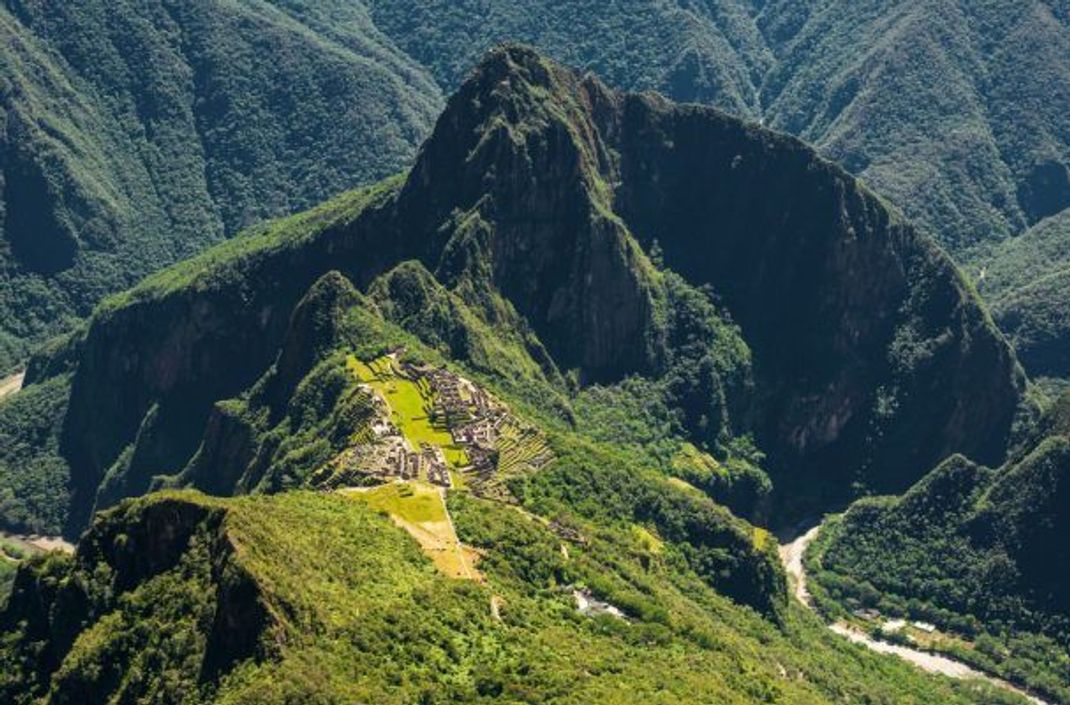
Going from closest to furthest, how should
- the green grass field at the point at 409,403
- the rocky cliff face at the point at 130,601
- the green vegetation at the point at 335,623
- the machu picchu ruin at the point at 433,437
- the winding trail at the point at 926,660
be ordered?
the green vegetation at the point at 335,623
the rocky cliff face at the point at 130,601
the machu picchu ruin at the point at 433,437
the green grass field at the point at 409,403
the winding trail at the point at 926,660

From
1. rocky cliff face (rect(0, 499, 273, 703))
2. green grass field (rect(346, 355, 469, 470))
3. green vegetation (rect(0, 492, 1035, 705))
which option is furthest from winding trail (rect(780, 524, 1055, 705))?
rocky cliff face (rect(0, 499, 273, 703))

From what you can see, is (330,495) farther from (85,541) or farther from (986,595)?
(986,595)

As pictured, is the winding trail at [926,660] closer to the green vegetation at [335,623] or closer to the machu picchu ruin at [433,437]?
the green vegetation at [335,623]

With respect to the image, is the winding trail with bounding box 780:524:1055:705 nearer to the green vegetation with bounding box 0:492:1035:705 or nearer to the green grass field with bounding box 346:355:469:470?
the green vegetation with bounding box 0:492:1035:705

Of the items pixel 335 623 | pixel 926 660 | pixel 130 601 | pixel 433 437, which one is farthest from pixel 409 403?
pixel 926 660

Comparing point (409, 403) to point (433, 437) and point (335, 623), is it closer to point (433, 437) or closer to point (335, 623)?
point (433, 437)

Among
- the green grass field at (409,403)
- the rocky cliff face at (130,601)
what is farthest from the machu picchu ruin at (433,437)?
the rocky cliff face at (130,601)

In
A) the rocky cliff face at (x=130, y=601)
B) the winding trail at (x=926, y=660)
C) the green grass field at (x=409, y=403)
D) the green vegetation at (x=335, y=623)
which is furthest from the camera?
the winding trail at (x=926, y=660)

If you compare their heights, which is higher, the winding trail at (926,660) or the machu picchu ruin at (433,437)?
the machu picchu ruin at (433,437)

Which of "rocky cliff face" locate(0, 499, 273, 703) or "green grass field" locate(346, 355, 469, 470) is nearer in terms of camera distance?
"rocky cliff face" locate(0, 499, 273, 703)

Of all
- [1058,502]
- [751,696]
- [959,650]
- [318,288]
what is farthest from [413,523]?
[1058,502]

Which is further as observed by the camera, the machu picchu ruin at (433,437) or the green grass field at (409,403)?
the green grass field at (409,403)
